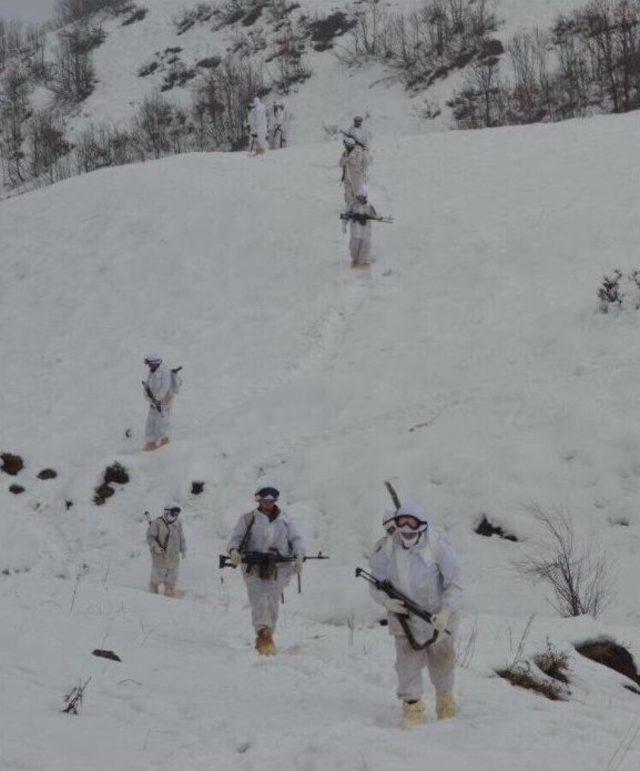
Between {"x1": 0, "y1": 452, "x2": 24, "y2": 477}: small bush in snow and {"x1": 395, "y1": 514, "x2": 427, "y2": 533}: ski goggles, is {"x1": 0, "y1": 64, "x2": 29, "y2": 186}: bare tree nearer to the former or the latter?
{"x1": 0, "y1": 452, "x2": 24, "y2": 477}: small bush in snow

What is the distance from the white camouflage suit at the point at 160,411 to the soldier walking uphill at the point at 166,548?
3.24 metres

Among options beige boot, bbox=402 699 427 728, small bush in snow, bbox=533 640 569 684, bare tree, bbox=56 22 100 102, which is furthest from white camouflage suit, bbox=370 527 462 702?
bare tree, bbox=56 22 100 102

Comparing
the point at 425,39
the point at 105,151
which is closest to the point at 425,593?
the point at 105,151

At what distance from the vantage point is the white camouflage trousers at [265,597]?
29.4 ft

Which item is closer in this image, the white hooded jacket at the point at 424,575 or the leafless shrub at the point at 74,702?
the leafless shrub at the point at 74,702

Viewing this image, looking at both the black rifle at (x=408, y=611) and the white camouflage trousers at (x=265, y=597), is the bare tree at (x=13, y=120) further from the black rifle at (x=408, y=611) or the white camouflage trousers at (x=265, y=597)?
the black rifle at (x=408, y=611)

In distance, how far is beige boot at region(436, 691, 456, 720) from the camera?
615cm

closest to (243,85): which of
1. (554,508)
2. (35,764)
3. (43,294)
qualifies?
(43,294)

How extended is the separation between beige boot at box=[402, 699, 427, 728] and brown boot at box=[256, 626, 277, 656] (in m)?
2.96

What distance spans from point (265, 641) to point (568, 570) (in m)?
3.52

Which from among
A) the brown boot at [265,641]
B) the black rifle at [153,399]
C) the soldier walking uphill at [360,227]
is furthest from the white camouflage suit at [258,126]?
the brown boot at [265,641]

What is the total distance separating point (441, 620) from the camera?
19.9 ft

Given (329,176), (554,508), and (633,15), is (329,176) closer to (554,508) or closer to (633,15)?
(554,508)

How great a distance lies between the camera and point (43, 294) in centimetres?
2281
